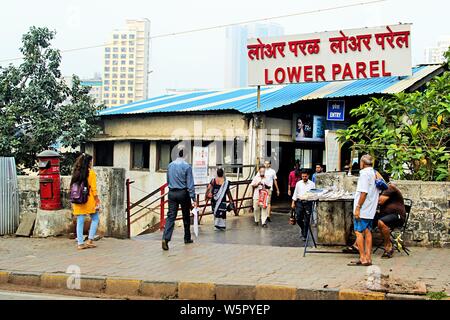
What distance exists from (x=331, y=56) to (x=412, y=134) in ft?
22.2

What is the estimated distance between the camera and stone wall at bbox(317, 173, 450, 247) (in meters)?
8.84

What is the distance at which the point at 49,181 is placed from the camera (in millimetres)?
10578

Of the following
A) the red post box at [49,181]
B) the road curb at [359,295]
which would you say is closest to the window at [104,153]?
the red post box at [49,181]

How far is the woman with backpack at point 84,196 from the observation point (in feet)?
30.8

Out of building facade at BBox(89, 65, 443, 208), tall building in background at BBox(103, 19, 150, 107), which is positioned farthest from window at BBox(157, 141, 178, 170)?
tall building in background at BBox(103, 19, 150, 107)

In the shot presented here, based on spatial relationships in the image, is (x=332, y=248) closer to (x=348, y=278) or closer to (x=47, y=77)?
(x=348, y=278)

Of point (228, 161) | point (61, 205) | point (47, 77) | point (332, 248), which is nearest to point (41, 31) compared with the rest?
point (47, 77)

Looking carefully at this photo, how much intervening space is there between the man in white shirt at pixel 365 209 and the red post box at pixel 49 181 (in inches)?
246

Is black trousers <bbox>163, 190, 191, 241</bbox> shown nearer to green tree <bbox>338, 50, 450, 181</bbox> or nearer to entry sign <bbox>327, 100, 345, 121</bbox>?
green tree <bbox>338, 50, 450, 181</bbox>

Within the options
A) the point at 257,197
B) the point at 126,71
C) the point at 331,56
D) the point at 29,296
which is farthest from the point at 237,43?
A: the point at 29,296

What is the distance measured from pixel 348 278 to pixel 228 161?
36.7 ft

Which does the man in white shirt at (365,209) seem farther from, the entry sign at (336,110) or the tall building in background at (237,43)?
the tall building in background at (237,43)

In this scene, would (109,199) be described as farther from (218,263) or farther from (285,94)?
(285,94)

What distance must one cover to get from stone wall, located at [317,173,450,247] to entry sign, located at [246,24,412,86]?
24.6 feet
